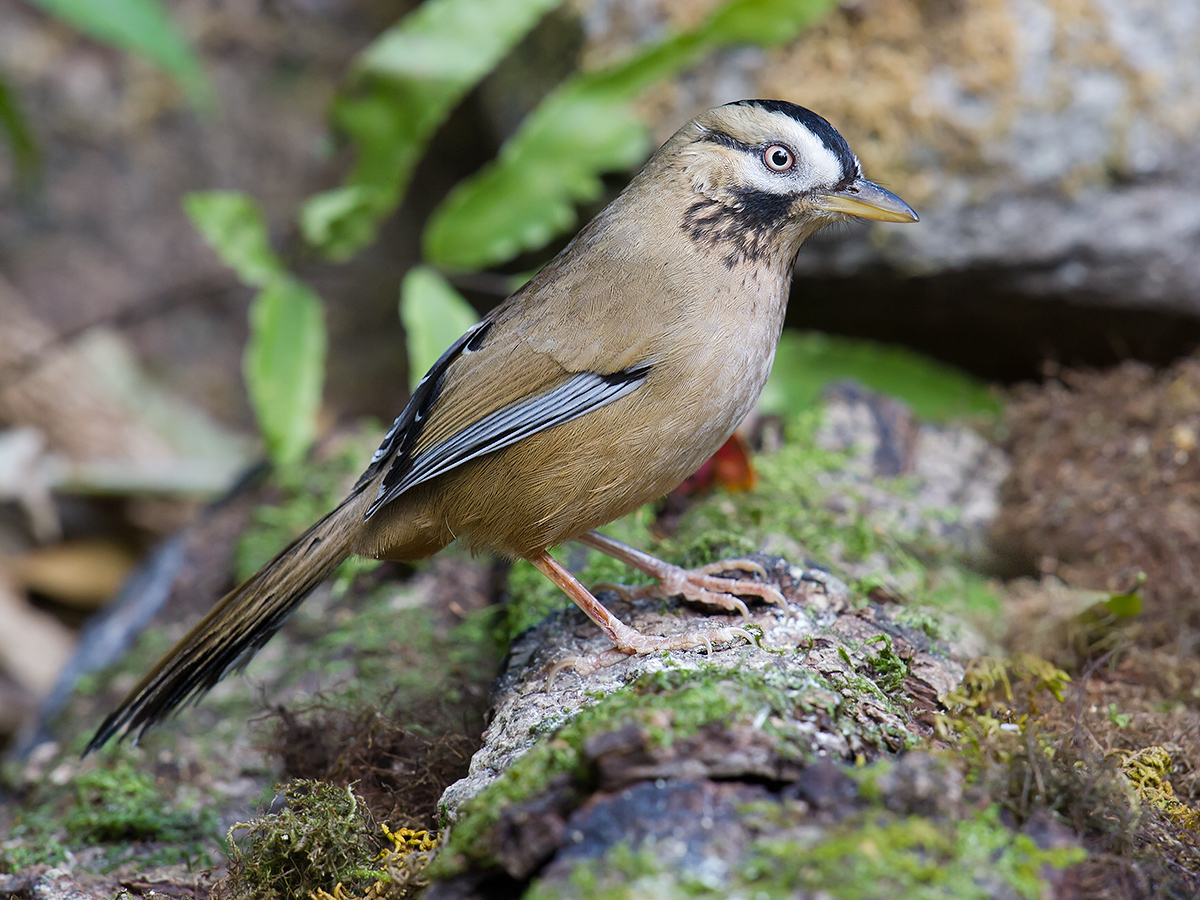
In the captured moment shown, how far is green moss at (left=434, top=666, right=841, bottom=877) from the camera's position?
86.0 inches

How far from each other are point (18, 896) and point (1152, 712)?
3546 mm

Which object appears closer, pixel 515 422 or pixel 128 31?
pixel 515 422

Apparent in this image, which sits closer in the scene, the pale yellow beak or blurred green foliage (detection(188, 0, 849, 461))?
the pale yellow beak

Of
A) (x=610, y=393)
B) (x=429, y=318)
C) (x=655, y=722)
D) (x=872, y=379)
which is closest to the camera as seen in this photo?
(x=655, y=722)

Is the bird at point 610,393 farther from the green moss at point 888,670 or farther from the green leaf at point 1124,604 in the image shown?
the green leaf at point 1124,604

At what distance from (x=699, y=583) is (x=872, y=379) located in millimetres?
2904

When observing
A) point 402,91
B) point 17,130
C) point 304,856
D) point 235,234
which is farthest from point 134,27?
point 304,856

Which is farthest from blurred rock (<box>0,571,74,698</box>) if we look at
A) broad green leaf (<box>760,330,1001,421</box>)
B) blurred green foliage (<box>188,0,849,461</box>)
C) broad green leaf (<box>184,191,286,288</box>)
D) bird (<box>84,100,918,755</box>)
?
broad green leaf (<box>760,330,1001,421</box>)

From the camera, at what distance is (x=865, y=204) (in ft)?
11.4

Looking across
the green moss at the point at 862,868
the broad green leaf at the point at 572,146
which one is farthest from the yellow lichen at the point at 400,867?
the broad green leaf at the point at 572,146

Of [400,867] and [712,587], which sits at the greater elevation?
[712,587]

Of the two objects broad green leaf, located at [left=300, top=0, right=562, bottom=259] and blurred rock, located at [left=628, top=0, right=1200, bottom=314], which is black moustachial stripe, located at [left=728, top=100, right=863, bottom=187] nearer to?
blurred rock, located at [left=628, top=0, right=1200, bottom=314]

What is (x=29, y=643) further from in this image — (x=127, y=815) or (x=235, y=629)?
(x=235, y=629)

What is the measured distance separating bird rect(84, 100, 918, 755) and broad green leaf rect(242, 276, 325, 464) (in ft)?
7.00
